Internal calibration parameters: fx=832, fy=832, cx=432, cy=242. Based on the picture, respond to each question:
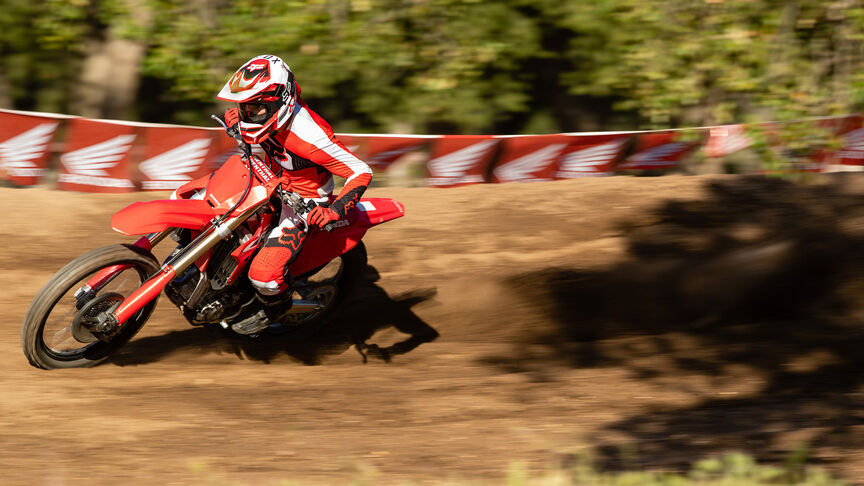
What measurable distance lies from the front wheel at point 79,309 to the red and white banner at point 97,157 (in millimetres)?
5296

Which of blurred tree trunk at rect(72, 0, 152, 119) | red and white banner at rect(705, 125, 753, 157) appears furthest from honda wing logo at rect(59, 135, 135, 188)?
red and white banner at rect(705, 125, 753, 157)

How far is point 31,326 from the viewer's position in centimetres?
562

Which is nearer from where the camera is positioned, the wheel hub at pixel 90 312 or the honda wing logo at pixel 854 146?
the wheel hub at pixel 90 312

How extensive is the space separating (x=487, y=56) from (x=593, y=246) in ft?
19.5

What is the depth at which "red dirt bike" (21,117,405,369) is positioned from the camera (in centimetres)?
567

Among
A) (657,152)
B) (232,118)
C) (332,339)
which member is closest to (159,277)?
(232,118)

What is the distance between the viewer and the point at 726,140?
12.8m

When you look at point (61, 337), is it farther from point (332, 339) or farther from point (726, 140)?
point (726, 140)

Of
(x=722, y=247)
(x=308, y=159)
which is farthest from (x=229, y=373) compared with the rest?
(x=722, y=247)

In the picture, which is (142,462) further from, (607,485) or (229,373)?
(607,485)

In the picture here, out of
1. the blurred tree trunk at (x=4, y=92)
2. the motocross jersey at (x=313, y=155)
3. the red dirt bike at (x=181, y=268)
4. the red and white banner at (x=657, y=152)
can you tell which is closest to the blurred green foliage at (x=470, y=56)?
the blurred tree trunk at (x=4, y=92)

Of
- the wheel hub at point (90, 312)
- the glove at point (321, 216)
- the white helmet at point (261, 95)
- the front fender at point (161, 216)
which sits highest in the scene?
the white helmet at point (261, 95)

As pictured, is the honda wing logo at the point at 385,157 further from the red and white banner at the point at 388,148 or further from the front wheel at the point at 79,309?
the front wheel at the point at 79,309

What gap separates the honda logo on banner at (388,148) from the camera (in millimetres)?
11922
